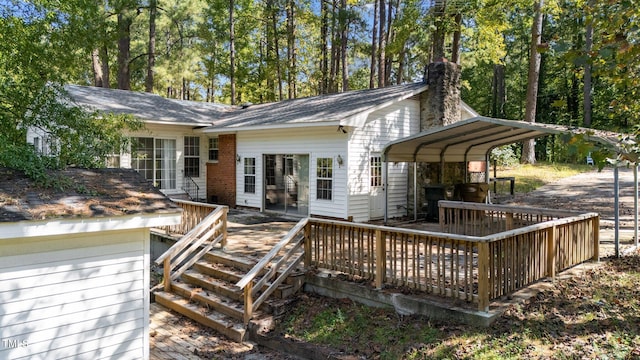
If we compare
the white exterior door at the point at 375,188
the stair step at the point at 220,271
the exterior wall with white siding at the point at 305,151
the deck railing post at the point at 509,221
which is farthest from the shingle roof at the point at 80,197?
the white exterior door at the point at 375,188

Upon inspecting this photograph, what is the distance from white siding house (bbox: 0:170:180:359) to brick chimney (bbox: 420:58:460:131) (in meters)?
10.2

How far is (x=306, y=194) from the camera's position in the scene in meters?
13.8

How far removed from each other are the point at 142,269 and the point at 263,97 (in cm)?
2761

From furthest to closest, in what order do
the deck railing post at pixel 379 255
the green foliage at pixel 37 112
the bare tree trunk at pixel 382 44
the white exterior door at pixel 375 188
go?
1. the bare tree trunk at pixel 382 44
2. the white exterior door at pixel 375 188
3. the deck railing post at pixel 379 255
4. the green foliage at pixel 37 112

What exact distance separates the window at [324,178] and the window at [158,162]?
5928mm

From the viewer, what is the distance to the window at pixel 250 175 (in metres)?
15.0

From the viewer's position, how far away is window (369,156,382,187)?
1291 cm

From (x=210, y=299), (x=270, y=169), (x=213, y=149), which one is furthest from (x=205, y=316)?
(x=213, y=149)

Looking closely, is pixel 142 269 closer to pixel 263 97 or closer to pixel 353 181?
pixel 353 181

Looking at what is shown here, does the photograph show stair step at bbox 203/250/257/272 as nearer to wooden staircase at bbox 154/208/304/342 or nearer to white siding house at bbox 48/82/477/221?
wooden staircase at bbox 154/208/304/342

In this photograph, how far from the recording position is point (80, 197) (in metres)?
4.64

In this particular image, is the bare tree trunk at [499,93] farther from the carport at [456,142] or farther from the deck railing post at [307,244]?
the deck railing post at [307,244]

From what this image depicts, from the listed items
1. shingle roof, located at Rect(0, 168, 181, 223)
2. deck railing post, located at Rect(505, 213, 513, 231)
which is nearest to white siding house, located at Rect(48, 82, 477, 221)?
deck railing post, located at Rect(505, 213, 513, 231)

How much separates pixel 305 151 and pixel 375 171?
7.07ft
